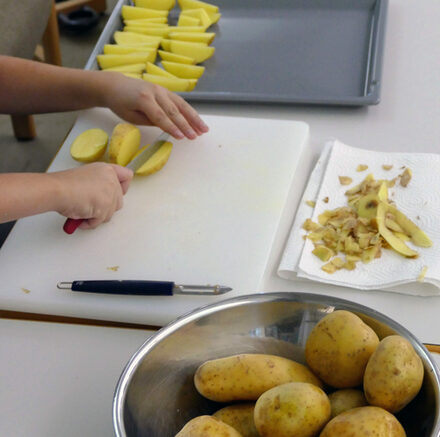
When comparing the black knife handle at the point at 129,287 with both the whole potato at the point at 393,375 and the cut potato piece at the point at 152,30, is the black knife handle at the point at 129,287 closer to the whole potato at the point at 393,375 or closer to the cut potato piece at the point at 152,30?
the whole potato at the point at 393,375

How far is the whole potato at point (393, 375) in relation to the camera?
514 mm

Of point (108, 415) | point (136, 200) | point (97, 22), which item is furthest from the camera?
point (97, 22)

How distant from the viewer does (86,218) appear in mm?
890

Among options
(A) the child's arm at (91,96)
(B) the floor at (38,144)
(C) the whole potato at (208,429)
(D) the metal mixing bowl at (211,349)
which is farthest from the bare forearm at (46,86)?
(B) the floor at (38,144)

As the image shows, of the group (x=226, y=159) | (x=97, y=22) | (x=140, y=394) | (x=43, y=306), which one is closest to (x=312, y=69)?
(x=226, y=159)

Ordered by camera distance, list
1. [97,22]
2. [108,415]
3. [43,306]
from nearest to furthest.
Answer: [108,415] → [43,306] → [97,22]

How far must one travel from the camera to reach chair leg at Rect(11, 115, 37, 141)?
220cm

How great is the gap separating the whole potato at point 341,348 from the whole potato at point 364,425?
0.20 ft

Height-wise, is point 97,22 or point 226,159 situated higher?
point 226,159

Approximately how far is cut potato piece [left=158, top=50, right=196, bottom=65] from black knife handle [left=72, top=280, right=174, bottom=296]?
0.60m

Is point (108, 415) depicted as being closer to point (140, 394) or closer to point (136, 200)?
point (140, 394)

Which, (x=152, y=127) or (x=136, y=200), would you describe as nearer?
(x=136, y=200)

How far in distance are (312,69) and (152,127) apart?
1.12ft

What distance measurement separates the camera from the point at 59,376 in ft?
2.32
